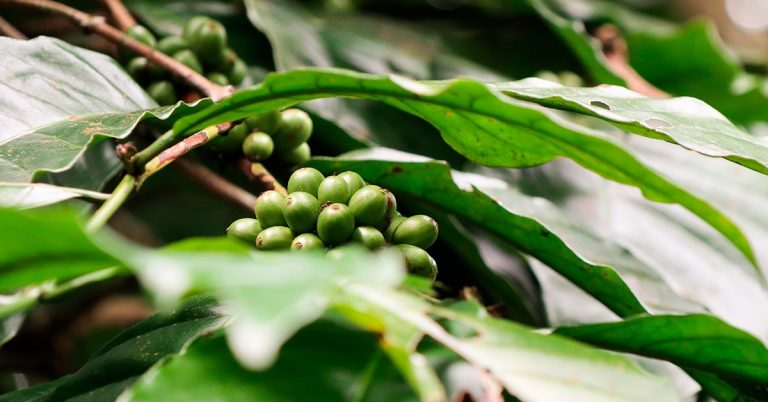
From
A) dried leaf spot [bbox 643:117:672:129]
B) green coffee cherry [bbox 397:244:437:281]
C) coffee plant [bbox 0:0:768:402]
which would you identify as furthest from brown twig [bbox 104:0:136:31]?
dried leaf spot [bbox 643:117:672:129]

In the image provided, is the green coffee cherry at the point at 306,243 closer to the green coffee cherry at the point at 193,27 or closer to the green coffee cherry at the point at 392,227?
the green coffee cherry at the point at 392,227

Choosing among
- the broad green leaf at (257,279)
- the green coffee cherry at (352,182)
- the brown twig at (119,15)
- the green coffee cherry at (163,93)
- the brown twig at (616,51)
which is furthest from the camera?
the brown twig at (616,51)

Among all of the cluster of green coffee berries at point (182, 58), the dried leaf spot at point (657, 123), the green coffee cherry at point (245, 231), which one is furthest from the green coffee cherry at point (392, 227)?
the cluster of green coffee berries at point (182, 58)

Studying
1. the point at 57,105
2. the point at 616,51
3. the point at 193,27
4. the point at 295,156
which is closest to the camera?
the point at 57,105

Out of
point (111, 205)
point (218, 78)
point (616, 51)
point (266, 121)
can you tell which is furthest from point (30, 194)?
point (616, 51)

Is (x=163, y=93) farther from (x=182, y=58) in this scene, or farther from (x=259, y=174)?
(x=259, y=174)
